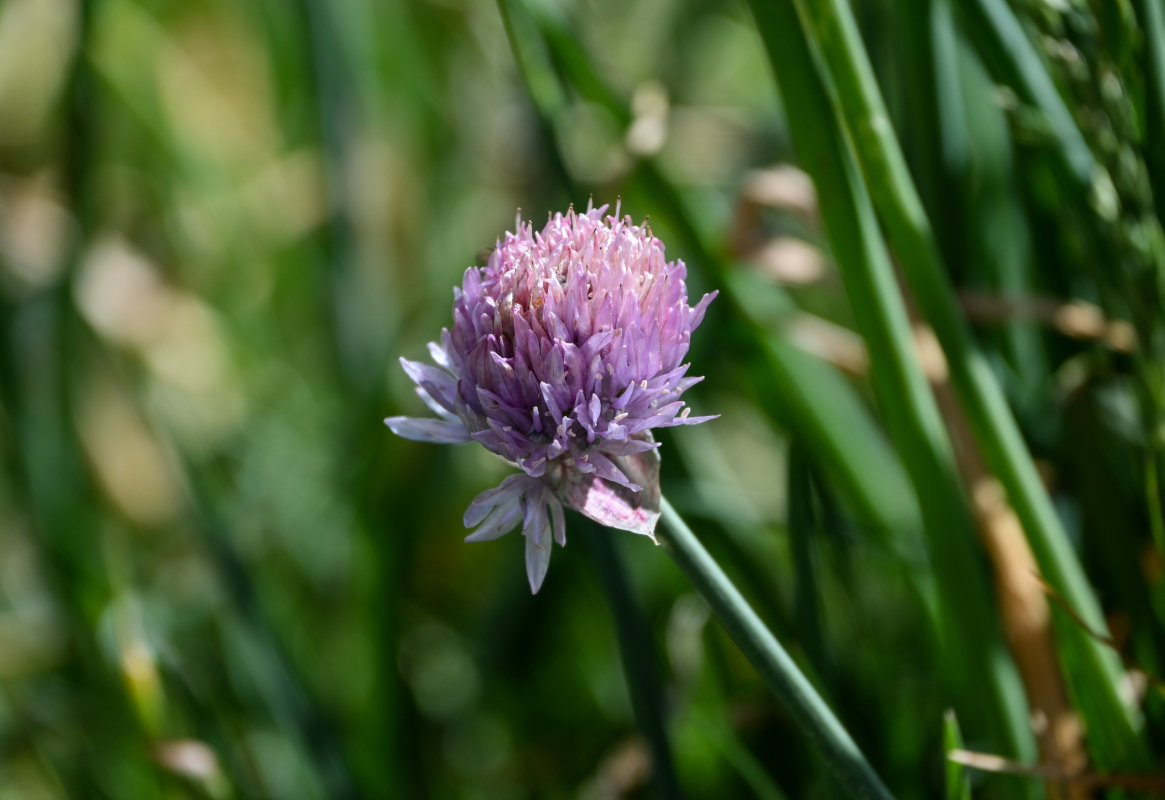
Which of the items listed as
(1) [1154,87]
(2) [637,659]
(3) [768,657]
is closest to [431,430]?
(3) [768,657]

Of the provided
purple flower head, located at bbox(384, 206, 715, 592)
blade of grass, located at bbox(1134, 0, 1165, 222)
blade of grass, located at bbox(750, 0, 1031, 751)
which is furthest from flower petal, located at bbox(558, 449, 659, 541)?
blade of grass, located at bbox(1134, 0, 1165, 222)

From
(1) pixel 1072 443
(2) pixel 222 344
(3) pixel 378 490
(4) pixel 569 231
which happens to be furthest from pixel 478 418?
(2) pixel 222 344

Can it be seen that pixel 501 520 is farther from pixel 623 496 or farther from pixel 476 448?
pixel 476 448

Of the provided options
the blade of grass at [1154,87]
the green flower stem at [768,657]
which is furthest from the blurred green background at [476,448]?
the green flower stem at [768,657]

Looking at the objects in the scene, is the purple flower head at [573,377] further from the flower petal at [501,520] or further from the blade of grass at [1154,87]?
the blade of grass at [1154,87]

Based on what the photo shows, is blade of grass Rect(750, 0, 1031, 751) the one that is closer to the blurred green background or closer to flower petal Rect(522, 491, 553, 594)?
the blurred green background

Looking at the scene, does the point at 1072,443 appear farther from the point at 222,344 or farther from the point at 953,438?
the point at 222,344
